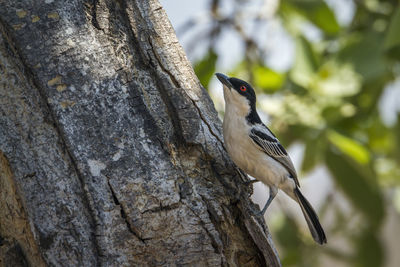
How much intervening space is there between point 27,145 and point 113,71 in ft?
1.57

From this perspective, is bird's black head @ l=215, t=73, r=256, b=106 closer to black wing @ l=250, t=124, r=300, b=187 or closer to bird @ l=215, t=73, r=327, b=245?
bird @ l=215, t=73, r=327, b=245

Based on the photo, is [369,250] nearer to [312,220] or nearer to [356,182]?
[356,182]

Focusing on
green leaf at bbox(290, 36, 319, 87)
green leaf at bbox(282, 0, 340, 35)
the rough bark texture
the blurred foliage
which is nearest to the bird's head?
the blurred foliage

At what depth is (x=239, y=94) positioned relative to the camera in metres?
3.70

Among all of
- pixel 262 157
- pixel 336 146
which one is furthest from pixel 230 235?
pixel 336 146

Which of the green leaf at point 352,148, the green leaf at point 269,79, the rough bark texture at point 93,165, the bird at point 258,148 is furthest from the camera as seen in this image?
the green leaf at point 269,79

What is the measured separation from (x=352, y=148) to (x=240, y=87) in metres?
0.90

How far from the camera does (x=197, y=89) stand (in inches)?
101

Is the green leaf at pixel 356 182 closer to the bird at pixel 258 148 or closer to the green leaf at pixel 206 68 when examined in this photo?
the bird at pixel 258 148

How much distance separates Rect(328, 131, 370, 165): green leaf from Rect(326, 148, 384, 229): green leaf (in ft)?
0.22

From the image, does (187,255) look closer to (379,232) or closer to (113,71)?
(113,71)

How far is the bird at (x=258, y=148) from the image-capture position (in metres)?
3.46

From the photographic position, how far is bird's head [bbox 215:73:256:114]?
3.69 meters

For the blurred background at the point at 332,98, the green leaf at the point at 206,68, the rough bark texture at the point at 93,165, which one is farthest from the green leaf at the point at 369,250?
the rough bark texture at the point at 93,165
